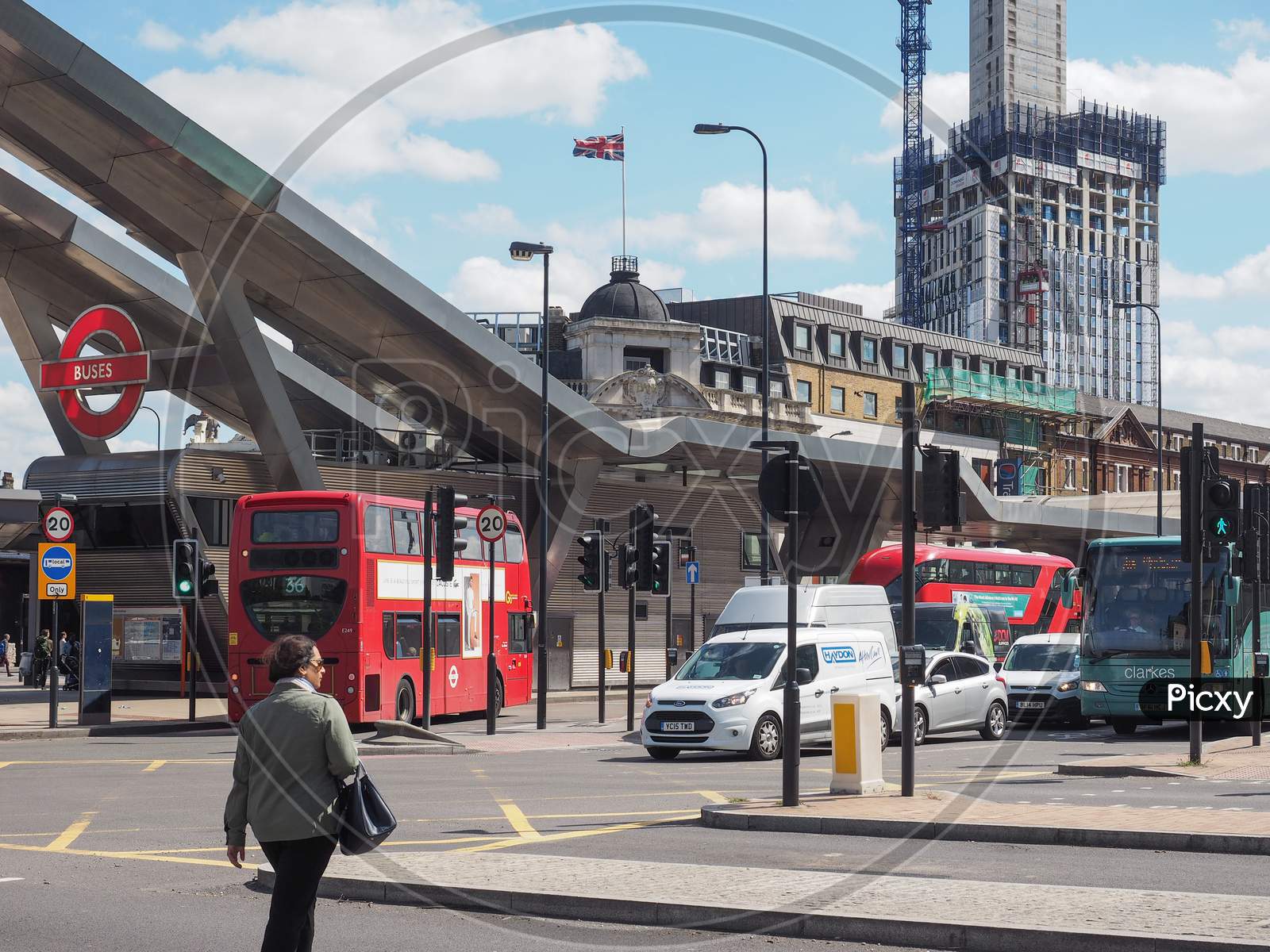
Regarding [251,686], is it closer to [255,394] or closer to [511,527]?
[511,527]

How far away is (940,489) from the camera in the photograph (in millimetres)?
15211

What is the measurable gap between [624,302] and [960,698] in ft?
189

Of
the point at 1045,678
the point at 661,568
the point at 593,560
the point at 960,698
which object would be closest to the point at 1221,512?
the point at 960,698

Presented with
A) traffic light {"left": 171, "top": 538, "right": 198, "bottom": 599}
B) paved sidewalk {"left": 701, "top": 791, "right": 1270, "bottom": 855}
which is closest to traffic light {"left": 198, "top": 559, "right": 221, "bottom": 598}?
traffic light {"left": 171, "top": 538, "right": 198, "bottom": 599}

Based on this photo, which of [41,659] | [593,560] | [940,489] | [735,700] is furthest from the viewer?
[41,659]

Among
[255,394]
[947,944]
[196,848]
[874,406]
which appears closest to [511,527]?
[255,394]

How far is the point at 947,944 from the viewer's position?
8.22m

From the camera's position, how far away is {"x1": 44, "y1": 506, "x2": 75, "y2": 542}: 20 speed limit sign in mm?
28453

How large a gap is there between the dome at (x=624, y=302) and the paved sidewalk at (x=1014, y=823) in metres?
66.9

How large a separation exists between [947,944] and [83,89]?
→ 2922cm

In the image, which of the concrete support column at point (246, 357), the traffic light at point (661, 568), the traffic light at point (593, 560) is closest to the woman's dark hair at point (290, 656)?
the traffic light at point (661, 568)

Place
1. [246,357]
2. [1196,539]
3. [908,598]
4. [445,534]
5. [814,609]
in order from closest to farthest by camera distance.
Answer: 1. [908,598]
2. [1196,539]
3. [445,534]
4. [814,609]
5. [246,357]

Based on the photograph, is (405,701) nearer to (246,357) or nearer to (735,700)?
(735,700)

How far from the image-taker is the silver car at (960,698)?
993 inches
